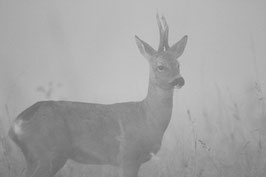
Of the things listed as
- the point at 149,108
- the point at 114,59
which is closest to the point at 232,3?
the point at 114,59

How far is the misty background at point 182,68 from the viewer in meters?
8.91

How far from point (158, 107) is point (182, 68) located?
77.7 feet

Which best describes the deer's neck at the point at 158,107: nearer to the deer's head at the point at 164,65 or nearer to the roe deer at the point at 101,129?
the roe deer at the point at 101,129

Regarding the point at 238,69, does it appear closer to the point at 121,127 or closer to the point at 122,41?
the point at 121,127

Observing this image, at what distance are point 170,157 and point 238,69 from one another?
1898cm

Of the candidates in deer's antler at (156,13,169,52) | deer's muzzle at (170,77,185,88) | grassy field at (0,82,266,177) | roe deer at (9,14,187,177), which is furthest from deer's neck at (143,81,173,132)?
deer's antler at (156,13,169,52)

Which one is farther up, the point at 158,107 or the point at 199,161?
the point at 158,107

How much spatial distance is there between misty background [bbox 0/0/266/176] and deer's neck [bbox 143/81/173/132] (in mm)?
499

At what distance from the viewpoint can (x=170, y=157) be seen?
29.9 ft

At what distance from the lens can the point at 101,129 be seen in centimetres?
746

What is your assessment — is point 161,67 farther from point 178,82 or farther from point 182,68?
point 182,68

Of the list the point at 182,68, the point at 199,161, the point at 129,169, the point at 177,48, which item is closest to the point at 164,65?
the point at 177,48

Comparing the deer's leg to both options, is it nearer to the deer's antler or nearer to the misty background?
the misty background

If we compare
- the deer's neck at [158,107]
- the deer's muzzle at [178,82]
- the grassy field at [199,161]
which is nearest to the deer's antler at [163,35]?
the deer's neck at [158,107]
